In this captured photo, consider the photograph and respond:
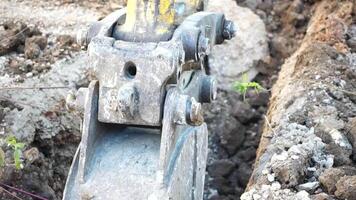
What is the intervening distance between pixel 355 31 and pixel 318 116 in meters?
1.17

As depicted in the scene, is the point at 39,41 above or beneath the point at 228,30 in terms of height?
beneath

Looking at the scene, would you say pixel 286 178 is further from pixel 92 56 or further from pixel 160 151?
pixel 92 56

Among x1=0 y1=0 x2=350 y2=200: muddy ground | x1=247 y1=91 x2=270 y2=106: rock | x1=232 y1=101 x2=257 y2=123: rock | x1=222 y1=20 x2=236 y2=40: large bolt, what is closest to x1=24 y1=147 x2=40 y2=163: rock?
x1=0 y1=0 x2=350 y2=200: muddy ground

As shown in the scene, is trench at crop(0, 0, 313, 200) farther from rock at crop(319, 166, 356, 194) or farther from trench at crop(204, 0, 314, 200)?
rock at crop(319, 166, 356, 194)

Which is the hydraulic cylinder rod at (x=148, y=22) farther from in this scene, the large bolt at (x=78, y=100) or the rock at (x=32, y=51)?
the rock at (x=32, y=51)

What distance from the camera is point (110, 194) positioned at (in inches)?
117

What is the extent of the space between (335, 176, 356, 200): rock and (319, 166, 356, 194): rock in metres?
0.05

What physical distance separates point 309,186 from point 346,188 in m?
0.20

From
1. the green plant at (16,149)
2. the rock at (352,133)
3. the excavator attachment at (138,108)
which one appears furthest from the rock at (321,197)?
the green plant at (16,149)

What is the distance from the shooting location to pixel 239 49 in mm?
5367

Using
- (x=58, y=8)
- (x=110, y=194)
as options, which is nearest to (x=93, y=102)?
(x=110, y=194)

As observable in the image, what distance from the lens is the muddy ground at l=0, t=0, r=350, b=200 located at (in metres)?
3.86

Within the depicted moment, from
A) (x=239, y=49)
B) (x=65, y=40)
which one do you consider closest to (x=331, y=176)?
(x=65, y=40)

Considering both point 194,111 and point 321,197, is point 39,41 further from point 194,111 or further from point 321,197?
Answer: point 321,197
